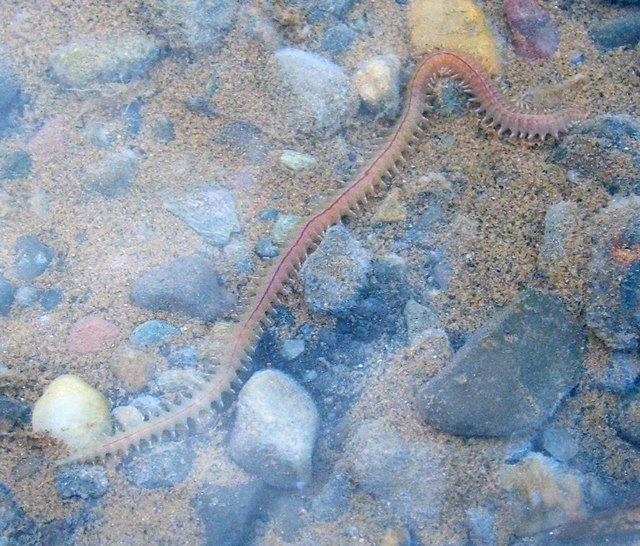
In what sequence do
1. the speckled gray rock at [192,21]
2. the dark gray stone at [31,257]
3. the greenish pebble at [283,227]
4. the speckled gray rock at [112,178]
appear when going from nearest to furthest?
the dark gray stone at [31,257]
the greenish pebble at [283,227]
the speckled gray rock at [112,178]
the speckled gray rock at [192,21]

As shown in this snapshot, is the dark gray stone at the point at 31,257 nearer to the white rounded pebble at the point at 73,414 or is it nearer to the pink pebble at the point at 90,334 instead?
the pink pebble at the point at 90,334

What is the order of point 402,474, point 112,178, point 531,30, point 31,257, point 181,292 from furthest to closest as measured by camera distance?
point 531,30
point 112,178
point 31,257
point 181,292
point 402,474

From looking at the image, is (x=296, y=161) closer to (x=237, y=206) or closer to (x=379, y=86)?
(x=237, y=206)

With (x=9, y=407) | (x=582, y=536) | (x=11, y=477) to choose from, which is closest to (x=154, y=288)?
(x=9, y=407)

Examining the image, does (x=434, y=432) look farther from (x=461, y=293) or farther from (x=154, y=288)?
(x=154, y=288)

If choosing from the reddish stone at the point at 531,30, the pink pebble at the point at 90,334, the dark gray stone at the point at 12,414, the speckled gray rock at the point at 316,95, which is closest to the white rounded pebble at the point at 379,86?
the speckled gray rock at the point at 316,95

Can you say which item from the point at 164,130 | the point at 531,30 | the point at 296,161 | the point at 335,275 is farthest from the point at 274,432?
the point at 531,30

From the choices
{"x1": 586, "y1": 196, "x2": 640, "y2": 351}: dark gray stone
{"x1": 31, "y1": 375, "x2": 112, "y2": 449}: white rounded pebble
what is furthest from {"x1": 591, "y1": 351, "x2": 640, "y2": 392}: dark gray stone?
{"x1": 31, "y1": 375, "x2": 112, "y2": 449}: white rounded pebble
